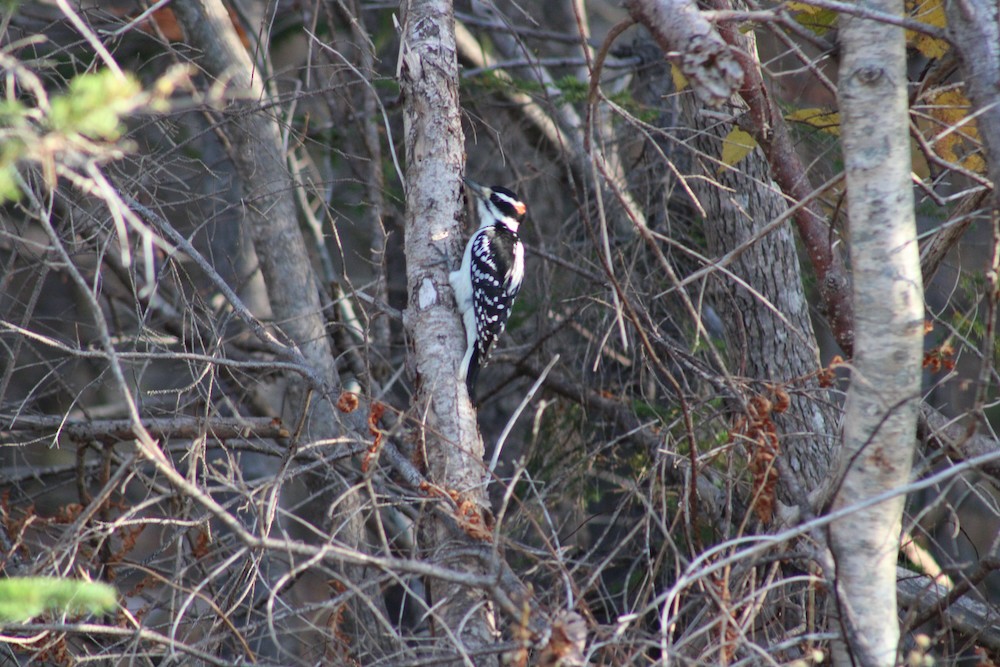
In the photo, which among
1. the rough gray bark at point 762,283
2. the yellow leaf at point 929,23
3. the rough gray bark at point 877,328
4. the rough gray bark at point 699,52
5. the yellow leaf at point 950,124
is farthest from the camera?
the rough gray bark at point 762,283

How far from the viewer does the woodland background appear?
2324mm

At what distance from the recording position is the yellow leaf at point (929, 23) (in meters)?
3.20

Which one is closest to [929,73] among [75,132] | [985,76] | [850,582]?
[985,76]

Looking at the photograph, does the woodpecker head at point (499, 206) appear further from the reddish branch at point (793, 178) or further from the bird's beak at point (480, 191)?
the reddish branch at point (793, 178)

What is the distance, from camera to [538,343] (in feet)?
16.6

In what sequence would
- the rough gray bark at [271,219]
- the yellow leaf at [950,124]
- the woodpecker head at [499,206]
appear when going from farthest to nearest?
the woodpecker head at [499,206]
the rough gray bark at [271,219]
the yellow leaf at [950,124]

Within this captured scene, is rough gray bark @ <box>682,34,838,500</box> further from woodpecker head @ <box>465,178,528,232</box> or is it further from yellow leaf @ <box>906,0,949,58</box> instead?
woodpecker head @ <box>465,178,528,232</box>

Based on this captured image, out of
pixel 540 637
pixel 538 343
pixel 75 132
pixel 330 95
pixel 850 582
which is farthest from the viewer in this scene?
pixel 330 95

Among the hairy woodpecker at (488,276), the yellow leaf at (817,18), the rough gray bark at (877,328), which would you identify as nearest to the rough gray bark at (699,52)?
the rough gray bark at (877,328)

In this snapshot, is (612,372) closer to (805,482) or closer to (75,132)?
(805,482)

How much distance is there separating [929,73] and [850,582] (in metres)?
1.91

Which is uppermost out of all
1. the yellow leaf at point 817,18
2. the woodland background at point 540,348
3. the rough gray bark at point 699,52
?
the yellow leaf at point 817,18

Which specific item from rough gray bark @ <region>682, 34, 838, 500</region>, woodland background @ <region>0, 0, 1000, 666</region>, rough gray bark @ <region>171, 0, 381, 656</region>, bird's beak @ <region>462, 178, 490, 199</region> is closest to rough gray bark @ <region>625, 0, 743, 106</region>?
woodland background @ <region>0, 0, 1000, 666</region>

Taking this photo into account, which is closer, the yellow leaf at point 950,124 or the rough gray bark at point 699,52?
the rough gray bark at point 699,52
